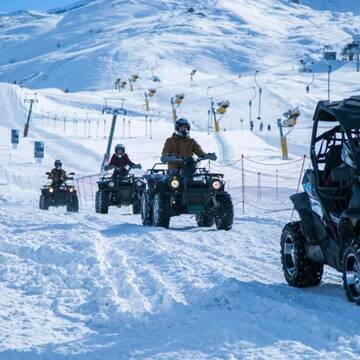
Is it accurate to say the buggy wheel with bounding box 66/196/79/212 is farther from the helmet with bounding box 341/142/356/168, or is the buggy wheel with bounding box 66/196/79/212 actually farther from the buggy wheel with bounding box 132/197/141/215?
the helmet with bounding box 341/142/356/168

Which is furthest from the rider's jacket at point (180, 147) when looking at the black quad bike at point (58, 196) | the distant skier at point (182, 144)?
the black quad bike at point (58, 196)

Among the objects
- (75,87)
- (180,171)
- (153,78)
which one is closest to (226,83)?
(153,78)

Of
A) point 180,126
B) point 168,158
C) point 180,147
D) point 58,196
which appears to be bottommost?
point 58,196

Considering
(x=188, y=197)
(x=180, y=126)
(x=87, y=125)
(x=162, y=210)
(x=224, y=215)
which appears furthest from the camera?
(x=87, y=125)

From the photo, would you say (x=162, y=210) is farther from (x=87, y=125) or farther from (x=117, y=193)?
(x=87, y=125)

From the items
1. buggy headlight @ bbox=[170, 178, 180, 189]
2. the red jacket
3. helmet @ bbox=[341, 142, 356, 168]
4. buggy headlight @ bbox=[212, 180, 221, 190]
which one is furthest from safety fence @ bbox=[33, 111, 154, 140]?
helmet @ bbox=[341, 142, 356, 168]

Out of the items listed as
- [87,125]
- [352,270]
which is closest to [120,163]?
[352,270]

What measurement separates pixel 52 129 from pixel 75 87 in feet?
292

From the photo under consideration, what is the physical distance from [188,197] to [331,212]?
680 cm

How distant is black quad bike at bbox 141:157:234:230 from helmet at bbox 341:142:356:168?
650cm

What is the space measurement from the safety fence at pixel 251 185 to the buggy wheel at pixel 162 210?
20.0ft

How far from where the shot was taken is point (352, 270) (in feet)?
22.4

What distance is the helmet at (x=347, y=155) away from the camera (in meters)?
7.17

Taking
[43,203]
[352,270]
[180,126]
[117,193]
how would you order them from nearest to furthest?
[352,270] < [180,126] < [117,193] < [43,203]
